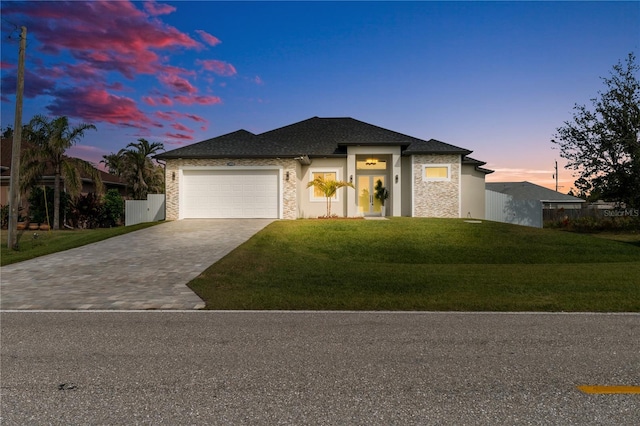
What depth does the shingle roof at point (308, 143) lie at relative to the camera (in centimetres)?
2309

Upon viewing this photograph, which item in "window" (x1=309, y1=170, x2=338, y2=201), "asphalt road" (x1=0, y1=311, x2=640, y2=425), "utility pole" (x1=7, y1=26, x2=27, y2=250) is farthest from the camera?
"window" (x1=309, y1=170, x2=338, y2=201)

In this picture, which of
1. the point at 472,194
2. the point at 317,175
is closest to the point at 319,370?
the point at 317,175

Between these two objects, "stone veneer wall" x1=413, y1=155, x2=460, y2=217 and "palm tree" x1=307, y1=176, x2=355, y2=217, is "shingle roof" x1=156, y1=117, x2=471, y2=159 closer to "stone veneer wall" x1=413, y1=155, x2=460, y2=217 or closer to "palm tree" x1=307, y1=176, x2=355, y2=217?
"stone veneer wall" x1=413, y1=155, x2=460, y2=217

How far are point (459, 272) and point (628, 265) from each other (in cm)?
573

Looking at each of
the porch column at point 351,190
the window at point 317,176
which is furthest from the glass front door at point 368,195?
the window at point 317,176

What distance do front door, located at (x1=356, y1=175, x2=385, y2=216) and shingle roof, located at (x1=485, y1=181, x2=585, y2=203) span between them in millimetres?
21789

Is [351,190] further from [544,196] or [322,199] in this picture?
[544,196]

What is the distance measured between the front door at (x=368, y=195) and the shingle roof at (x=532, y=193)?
71.5 feet

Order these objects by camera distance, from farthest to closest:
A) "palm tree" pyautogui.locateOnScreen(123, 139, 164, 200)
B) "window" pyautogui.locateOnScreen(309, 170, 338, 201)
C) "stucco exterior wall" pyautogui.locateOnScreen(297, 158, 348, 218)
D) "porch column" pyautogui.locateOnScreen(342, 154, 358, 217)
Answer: "palm tree" pyautogui.locateOnScreen(123, 139, 164, 200), "window" pyautogui.locateOnScreen(309, 170, 338, 201), "stucco exterior wall" pyautogui.locateOnScreen(297, 158, 348, 218), "porch column" pyautogui.locateOnScreen(342, 154, 358, 217)

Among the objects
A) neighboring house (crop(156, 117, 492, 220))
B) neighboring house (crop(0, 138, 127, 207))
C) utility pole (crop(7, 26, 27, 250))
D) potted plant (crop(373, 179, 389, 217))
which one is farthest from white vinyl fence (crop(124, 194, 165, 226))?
potted plant (crop(373, 179, 389, 217))

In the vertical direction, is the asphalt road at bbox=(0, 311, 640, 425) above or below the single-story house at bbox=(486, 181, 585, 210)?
below

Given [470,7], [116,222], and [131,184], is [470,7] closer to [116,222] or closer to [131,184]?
[116,222]

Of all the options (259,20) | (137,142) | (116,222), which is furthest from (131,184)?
(259,20)

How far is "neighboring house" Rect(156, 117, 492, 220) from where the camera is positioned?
75.0ft
